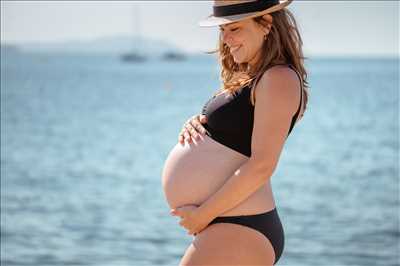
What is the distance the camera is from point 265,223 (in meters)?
2.81

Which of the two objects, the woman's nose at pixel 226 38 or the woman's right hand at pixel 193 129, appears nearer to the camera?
the woman's nose at pixel 226 38

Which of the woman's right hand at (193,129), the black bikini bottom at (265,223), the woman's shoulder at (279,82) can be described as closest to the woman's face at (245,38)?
the woman's shoulder at (279,82)

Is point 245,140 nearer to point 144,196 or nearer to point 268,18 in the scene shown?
point 268,18

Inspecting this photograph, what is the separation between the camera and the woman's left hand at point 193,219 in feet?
9.07

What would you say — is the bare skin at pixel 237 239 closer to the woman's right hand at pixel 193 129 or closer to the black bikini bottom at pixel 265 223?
the black bikini bottom at pixel 265 223

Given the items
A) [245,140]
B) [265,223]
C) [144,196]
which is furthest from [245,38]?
[144,196]

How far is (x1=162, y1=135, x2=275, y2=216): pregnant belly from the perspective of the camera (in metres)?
2.81

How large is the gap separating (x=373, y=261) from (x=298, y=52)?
7654mm

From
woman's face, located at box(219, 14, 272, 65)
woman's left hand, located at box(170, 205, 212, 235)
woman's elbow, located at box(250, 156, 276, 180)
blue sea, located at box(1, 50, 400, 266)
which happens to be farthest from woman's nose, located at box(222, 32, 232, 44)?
blue sea, located at box(1, 50, 400, 266)

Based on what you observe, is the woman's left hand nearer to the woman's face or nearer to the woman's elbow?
the woman's elbow

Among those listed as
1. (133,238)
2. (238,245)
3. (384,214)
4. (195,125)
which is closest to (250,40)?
(195,125)

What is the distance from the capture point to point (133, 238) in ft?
36.5

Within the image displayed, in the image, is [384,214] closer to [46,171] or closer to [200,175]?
[46,171]

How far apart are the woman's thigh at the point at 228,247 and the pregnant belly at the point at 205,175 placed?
65mm
